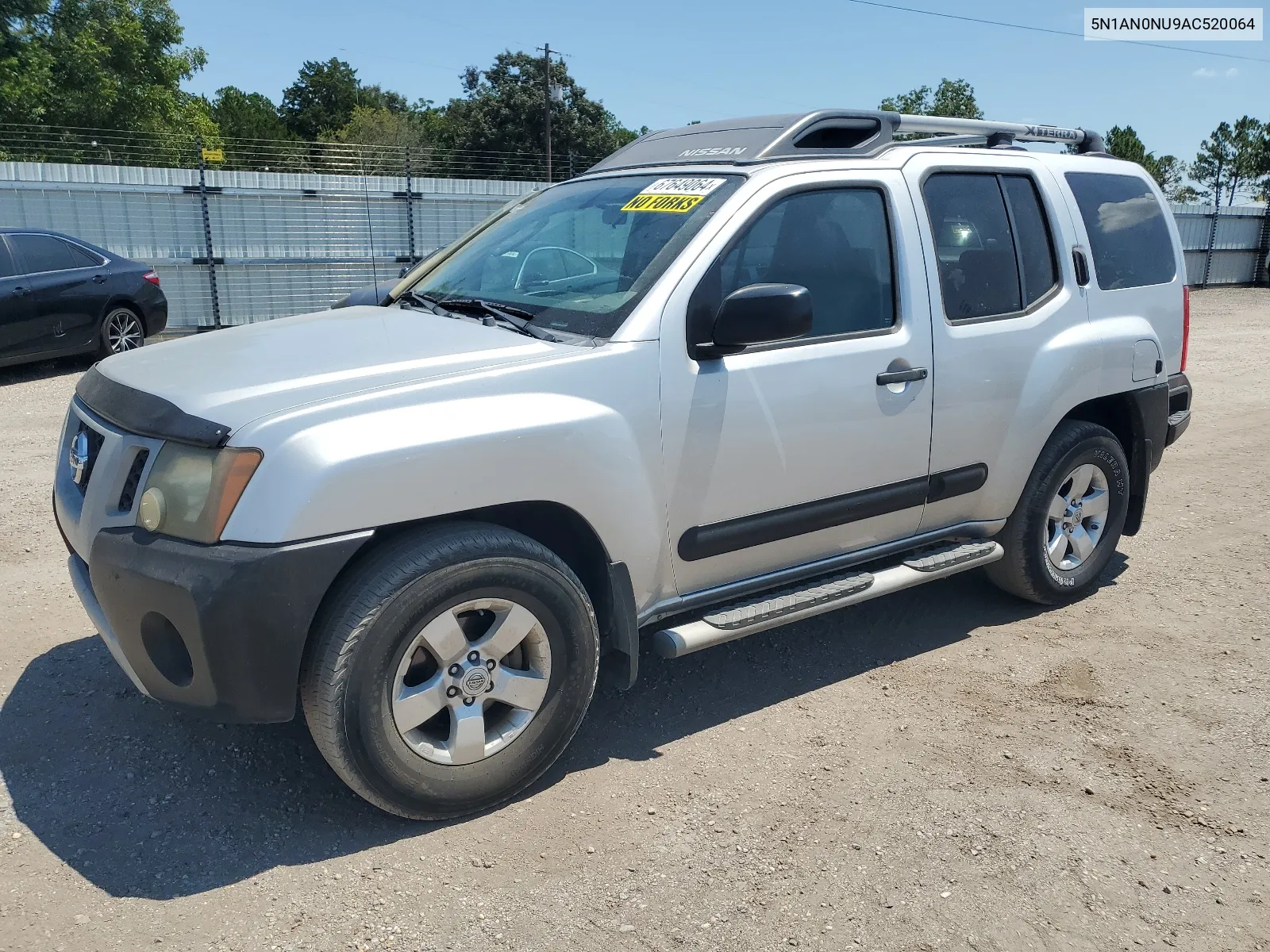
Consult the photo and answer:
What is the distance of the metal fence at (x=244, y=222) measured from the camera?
46.3 feet

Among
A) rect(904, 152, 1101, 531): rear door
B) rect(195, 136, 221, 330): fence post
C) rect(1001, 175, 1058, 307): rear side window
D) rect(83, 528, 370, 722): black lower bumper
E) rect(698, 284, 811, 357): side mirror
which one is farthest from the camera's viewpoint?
rect(195, 136, 221, 330): fence post

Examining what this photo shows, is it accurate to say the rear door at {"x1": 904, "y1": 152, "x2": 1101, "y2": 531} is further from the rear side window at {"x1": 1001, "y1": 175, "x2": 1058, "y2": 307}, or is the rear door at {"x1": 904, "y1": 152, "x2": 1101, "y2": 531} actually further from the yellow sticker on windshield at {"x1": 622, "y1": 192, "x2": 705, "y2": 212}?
the yellow sticker on windshield at {"x1": 622, "y1": 192, "x2": 705, "y2": 212}

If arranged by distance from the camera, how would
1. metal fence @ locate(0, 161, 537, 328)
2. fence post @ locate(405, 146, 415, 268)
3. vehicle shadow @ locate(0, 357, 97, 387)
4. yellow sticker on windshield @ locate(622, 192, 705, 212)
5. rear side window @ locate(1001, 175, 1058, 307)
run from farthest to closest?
fence post @ locate(405, 146, 415, 268) → metal fence @ locate(0, 161, 537, 328) → vehicle shadow @ locate(0, 357, 97, 387) → rear side window @ locate(1001, 175, 1058, 307) → yellow sticker on windshield @ locate(622, 192, 705, 212)

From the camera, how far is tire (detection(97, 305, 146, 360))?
36.8ft

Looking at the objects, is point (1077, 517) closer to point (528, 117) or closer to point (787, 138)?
point (787, 138)

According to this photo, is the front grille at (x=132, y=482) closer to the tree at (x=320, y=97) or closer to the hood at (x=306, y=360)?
the hood at (x=306, y=360)

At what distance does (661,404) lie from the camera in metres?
3.32

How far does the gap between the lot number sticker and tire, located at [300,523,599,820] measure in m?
1.35

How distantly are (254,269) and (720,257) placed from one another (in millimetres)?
13265

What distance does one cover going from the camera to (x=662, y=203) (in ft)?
12.3

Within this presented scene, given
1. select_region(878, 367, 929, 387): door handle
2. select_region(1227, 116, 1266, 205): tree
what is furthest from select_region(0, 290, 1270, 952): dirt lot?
select_region(1227, 116, 1266, 205): tree

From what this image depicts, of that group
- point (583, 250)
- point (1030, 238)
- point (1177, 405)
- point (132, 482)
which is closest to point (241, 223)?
Result: point (583, 250)

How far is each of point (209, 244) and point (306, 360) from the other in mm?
12969

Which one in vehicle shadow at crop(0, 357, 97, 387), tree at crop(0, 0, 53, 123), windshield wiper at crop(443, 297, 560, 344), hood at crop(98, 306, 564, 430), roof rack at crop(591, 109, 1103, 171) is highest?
tree at crop(0, 0, 53, 123)
